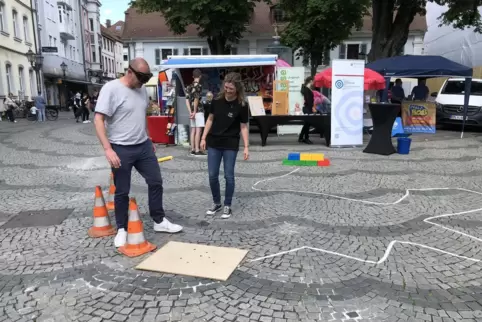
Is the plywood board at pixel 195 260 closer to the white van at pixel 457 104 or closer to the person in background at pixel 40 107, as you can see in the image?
the white van at pixel 457 104

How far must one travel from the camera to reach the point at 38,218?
4992 mm

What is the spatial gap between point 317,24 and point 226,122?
22821mm

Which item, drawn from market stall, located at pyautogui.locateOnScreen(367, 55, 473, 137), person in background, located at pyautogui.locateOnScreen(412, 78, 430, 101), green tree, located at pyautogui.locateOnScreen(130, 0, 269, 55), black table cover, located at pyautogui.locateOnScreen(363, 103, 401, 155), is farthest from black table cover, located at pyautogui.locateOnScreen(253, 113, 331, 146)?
green tree, located at pyautogui.locateOnScreen(130, 0, 269, 55)

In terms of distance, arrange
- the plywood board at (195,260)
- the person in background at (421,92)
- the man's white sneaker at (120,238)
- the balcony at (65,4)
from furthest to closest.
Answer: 1. the balcony at (65,4)
2. the person in background at (421,92)
3. the man's white sneaker at (120,238)
4. the plywood board at (195,260)

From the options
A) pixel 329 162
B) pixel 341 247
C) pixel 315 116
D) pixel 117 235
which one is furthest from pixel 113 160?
pixel 315 116

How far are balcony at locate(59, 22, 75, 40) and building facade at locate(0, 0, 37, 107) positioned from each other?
28.8 ft

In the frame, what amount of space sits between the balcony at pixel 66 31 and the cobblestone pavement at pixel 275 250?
36863 mm

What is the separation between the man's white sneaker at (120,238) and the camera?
4.02 meters

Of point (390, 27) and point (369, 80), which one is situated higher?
point (390, 27)

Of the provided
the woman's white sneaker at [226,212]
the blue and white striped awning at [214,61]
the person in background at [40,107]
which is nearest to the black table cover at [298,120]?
the blue and white striped awning at [214,61]

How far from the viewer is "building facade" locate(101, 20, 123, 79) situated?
6334cm

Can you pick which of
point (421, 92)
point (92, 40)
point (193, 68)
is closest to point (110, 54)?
point (92, 40)

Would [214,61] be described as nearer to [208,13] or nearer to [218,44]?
[208,13]

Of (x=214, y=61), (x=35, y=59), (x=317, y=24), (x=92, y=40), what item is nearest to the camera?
(x=214, y=61)
